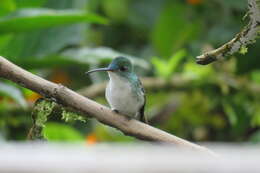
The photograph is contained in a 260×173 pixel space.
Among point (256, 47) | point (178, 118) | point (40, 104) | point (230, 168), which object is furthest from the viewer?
point (178, 118)

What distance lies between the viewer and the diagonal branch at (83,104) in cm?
110

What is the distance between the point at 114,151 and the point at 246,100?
281 cm

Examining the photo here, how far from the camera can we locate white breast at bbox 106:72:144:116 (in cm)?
191

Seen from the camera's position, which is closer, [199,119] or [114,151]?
[114,151]

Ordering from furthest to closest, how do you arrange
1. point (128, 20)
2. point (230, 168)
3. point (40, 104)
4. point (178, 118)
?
point (128, 20) < point (178, 118) < point (40, 104) < point (230, 168)

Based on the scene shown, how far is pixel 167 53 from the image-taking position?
376 centimetres

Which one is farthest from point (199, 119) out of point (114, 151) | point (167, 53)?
point (114, 151)

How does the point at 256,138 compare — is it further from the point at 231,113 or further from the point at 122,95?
the point at 122,95

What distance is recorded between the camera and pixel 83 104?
3.76 ft

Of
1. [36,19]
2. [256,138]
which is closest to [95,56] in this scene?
[36,19]

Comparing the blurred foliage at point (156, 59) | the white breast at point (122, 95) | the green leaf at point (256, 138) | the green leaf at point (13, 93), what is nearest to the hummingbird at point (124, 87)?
the white breast at point (122, 95)

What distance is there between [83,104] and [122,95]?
2.75 ft

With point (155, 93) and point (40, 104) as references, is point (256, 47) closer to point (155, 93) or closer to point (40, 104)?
point (155, 93)

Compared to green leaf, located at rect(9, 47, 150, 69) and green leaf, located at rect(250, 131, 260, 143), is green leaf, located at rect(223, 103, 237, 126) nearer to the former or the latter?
green leaf, located at rect(250, 131, 260, 143)
